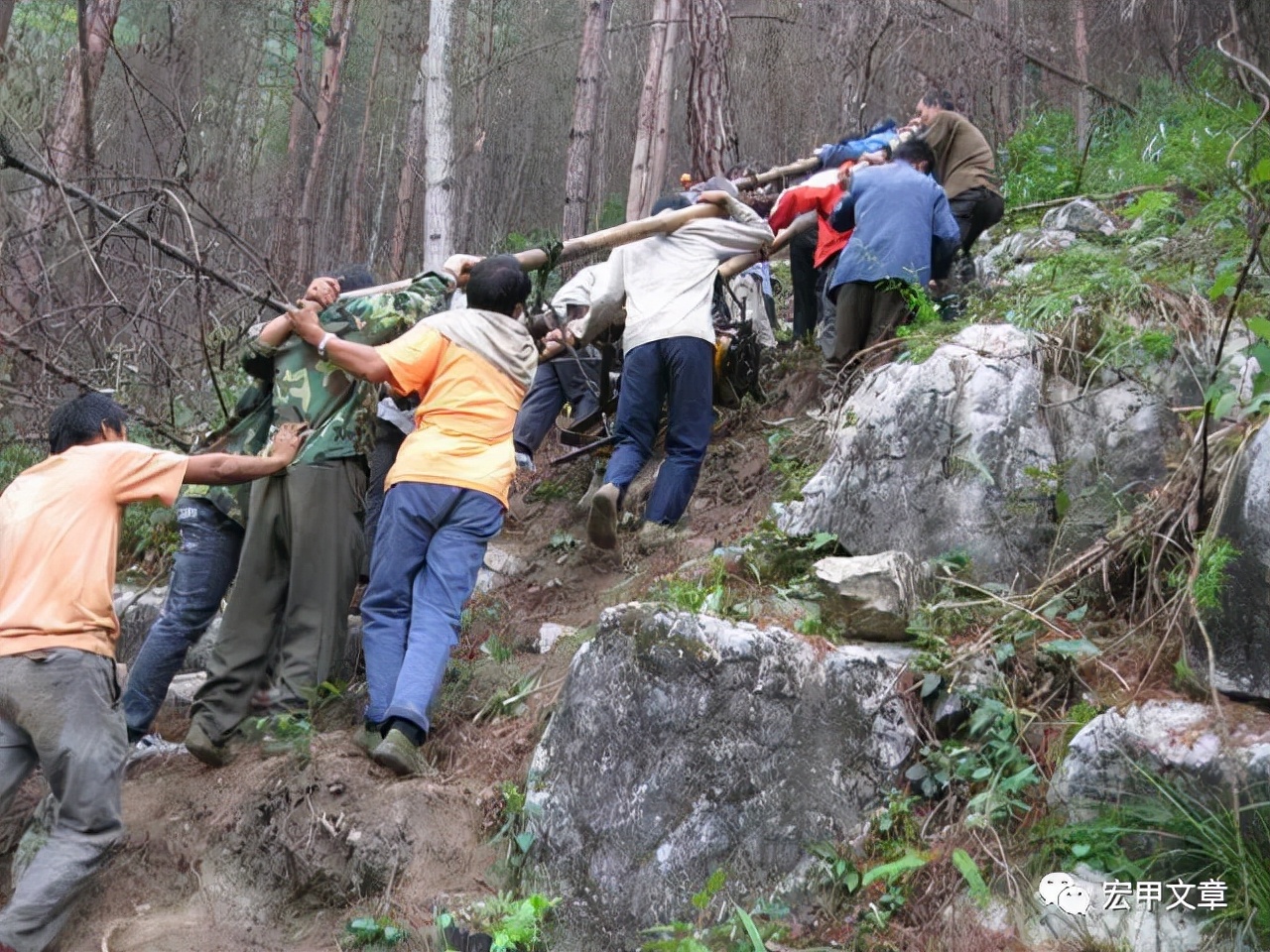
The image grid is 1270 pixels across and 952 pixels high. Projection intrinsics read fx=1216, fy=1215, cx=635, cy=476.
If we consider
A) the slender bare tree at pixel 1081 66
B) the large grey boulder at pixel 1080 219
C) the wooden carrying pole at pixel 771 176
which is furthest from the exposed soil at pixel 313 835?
the slender bare tree at pixel 1081 66

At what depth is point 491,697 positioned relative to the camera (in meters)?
5.50

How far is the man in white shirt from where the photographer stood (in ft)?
21.7

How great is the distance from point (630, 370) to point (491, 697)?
6.87ft

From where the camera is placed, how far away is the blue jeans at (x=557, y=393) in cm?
781

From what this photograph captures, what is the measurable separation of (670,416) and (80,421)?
3014 millimetres

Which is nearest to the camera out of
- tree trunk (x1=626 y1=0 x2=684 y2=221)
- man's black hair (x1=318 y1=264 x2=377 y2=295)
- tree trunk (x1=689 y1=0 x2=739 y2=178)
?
man's black hair (x1=318 y1=264 x2=377 y2=295)

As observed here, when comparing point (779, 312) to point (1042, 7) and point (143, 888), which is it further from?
point (143, 888)

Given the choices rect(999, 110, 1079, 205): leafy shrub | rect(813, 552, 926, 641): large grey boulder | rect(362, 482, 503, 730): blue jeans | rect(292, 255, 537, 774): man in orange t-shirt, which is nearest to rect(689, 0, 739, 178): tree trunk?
rect(999, 110, 1079, 205): leafy shrub

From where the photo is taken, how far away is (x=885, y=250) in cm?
674

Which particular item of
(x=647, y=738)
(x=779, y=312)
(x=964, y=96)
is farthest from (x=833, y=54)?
(x=647, y=738)

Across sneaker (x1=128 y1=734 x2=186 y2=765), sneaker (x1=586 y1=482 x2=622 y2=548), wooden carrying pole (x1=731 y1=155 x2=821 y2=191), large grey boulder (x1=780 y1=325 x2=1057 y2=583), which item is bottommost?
sneaker (x1=128 y1=734 x2=186 y2=765)

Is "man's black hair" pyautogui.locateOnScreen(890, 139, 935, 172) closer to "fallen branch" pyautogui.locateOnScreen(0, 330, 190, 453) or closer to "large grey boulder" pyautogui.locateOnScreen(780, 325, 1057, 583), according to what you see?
"large grey boulder" pyautogui.locateOnScreen(780, 325, 1057, 583)

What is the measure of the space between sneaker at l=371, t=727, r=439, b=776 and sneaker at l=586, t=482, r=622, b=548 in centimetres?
177

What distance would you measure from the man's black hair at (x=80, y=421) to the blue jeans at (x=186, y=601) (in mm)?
797
